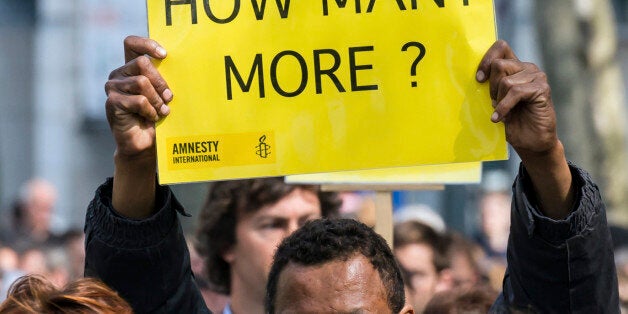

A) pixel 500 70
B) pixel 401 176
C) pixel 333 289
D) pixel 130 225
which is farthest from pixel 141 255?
pixel 401 176

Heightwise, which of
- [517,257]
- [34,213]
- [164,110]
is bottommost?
[34,213]

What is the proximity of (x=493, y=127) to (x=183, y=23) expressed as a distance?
780 millimetres

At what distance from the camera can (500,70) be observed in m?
3.31

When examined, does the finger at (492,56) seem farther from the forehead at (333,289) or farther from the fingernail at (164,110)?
the fingernail at (164,110)

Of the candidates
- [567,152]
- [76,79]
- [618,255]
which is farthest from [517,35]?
[618,255]

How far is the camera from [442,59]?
3.48m

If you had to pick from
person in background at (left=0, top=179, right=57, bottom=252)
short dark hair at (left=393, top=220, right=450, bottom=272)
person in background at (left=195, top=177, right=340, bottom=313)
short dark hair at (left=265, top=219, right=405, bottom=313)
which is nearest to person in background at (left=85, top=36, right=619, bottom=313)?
short dark hair at (left=265, top=219, right=405, bottom=313)

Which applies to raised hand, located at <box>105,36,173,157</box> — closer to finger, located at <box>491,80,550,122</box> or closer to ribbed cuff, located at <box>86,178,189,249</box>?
ribbed cuff, located at <box>86,178,189,249</box>

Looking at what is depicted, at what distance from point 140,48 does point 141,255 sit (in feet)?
1.60

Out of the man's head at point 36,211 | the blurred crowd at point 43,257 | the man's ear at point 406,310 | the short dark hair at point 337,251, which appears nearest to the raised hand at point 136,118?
the short dark hair at point 337,251

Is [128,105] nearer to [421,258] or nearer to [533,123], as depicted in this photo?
[533,123]

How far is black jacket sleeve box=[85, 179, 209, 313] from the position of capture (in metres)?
3.46

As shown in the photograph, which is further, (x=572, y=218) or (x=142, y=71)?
(x=142, y=71)

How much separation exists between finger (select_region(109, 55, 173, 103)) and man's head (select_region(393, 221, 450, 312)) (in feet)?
9.22
